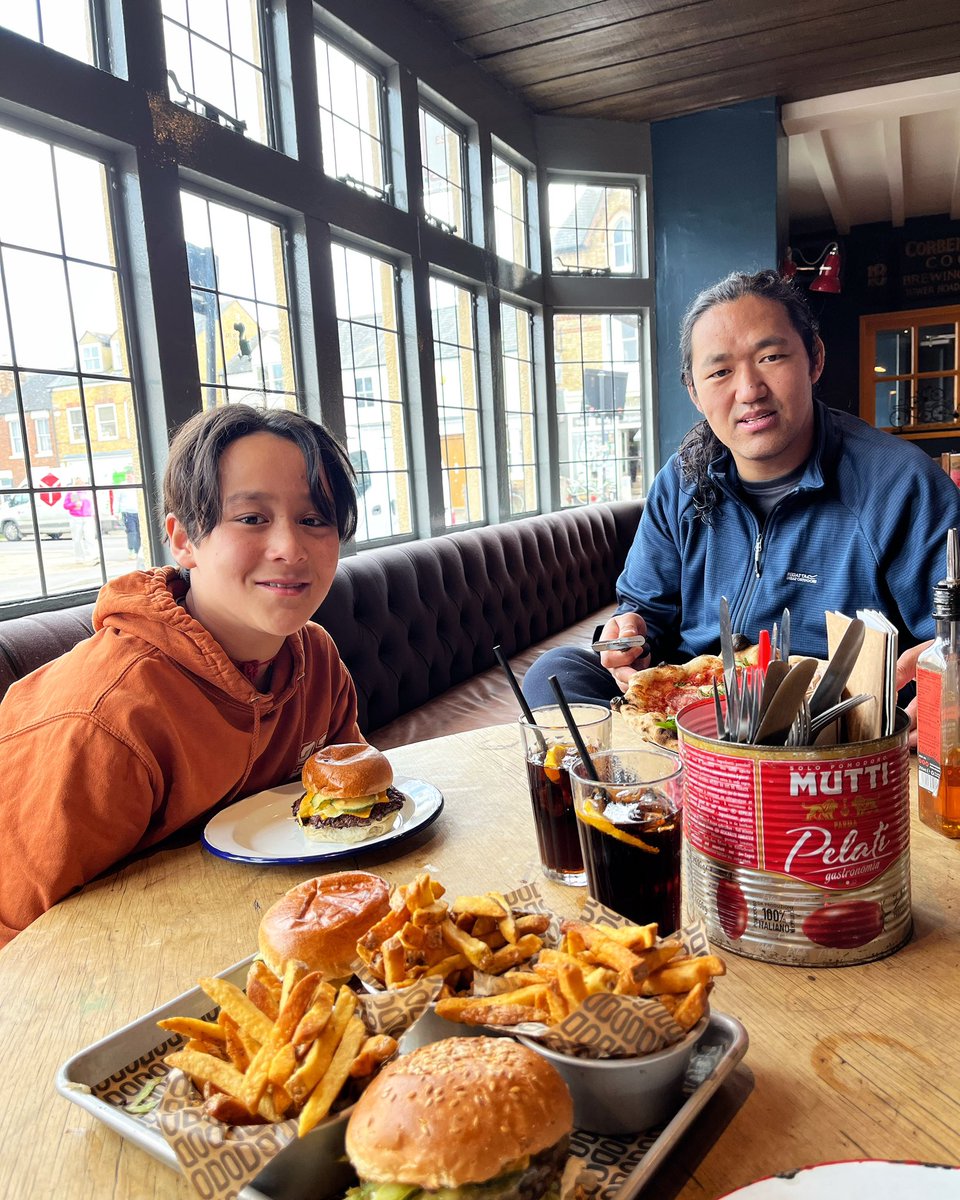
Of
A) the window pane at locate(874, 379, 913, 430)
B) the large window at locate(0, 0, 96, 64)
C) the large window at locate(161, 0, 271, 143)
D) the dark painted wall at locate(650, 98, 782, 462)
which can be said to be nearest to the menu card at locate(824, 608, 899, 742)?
the large window at locate(0, 0, 96, 64)

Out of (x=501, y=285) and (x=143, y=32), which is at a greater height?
(x=143, y=32)

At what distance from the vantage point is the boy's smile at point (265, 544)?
1.29m

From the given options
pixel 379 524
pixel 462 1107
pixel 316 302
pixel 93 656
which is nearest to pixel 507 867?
pixel 462 1107

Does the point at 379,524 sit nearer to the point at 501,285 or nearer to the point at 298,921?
the point at 501,285

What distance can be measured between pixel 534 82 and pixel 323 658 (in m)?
4.95

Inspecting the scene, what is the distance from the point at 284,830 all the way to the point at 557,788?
42 cm

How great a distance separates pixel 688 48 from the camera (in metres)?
4.85

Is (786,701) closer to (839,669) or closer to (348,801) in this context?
(839,669)

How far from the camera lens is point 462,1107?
0.43 m

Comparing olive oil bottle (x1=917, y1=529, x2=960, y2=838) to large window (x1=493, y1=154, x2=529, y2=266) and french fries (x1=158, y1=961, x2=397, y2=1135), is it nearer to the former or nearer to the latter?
french fries (x1=158, y1=961, x2=397, y2=1135)

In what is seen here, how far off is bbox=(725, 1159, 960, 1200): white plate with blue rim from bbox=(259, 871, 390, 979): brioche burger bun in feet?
1.09

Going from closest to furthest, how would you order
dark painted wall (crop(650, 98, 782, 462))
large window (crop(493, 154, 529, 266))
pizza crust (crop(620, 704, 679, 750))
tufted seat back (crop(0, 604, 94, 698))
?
pizza crust (crop(620, 704, 679, 750)) → tufted seat back (crop(0, 604, 94, 698)) → large window (crop(493, 154, 529, 266)) → dark painted wall (crop(650, 98, 782, 462))

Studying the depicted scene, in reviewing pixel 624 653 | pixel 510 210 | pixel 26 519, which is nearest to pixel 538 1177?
pixel 624 653

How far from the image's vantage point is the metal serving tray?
0.45 meters
